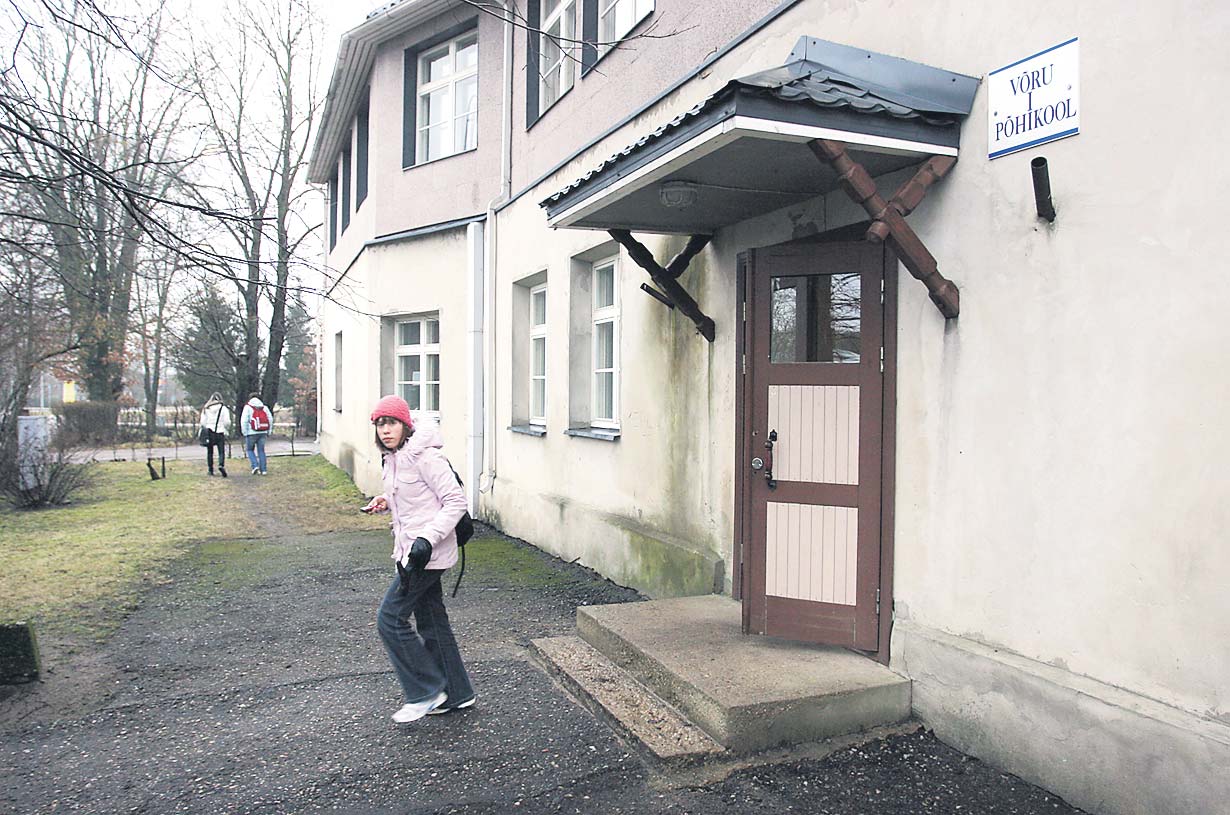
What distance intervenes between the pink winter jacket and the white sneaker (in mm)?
719

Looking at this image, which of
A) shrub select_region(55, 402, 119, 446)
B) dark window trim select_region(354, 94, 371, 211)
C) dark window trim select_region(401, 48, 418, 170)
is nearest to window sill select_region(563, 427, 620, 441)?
dark window trim select_region(401, 48, 418, 170)

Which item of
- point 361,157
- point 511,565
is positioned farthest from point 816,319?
point 361,157

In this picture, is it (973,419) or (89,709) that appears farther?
(89,709)

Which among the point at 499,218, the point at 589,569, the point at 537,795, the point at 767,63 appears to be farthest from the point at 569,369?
the point at 537,795

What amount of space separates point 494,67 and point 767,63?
691 centimetres

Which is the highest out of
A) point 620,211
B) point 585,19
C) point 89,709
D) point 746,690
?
point 585,19

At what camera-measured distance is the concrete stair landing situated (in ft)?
13.9

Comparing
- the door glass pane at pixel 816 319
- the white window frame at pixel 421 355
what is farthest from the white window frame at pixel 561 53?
the door glass pane at pixel 816 319

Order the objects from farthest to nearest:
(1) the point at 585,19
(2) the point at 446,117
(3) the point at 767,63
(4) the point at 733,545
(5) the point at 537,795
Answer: (2) the point at 446,117 < (1) the point at 585,19 < (4) the point at 733,545 < (3) the point at 767,63 < (5) the point at 537,795

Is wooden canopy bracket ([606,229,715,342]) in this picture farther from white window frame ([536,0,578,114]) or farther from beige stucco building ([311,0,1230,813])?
white window frame ([536,0,578,114])

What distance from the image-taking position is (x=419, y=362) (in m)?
14.2

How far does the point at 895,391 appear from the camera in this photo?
4781 millimetres

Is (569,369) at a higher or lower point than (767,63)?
lower

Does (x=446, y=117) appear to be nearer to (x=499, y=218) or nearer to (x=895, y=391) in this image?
(x=499, y=218)
